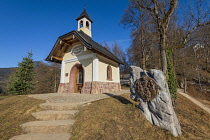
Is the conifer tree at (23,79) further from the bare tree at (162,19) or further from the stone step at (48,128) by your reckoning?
the bare tree at (162,19)

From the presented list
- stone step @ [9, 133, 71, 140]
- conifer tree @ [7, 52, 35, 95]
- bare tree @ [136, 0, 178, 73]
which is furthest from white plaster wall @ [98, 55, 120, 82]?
conifer tree @ [7, 52, 35, 95]

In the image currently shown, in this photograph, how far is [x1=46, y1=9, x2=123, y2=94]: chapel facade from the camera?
7730 mm

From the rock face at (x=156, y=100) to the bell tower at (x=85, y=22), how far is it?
10.2 metres

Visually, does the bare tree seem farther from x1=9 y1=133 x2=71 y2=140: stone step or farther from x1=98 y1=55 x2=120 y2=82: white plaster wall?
x1=9 y1=133 x2=71 y2=140: stone step

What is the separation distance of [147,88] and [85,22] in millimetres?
11147

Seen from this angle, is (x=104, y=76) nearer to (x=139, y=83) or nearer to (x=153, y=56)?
(x=139, y=83)

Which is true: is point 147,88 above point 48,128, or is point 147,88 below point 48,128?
above

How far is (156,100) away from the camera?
9.35 feet

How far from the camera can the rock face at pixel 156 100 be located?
265cm

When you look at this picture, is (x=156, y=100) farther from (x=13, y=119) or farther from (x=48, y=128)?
(x=13, y=119)

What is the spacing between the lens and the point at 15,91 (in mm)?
9672

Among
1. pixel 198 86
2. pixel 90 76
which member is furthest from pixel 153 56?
pixel 90 76

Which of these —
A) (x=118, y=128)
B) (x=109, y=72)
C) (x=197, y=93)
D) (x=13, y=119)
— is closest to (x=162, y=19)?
(x=109, y=72)

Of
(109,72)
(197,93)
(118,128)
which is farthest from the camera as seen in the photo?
(197,93)
